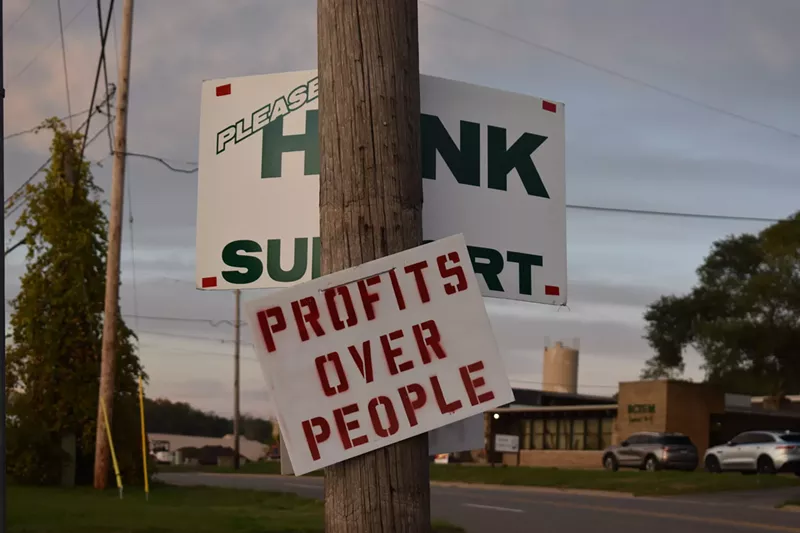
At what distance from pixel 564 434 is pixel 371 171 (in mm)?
51484

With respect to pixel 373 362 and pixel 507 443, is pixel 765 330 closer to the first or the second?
pixel 507 443

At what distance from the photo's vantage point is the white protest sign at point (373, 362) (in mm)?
3039

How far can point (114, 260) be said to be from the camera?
2273cm

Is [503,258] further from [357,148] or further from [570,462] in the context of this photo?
[570,462]

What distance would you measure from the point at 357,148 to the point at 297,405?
2.56 ft

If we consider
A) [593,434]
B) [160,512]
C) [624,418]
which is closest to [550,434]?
[593,434]

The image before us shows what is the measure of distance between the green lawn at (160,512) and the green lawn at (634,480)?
4.52 metres

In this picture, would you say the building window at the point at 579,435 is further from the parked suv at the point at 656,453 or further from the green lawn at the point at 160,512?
the green lawn at the point at 160,512

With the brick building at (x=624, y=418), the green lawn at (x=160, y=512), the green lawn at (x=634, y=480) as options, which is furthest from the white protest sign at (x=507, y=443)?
the green lawn at (x=160, y=512)

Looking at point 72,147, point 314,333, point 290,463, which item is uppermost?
point 72,147

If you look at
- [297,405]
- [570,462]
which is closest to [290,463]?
[297,405]

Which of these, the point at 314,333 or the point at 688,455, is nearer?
the point at 314,333

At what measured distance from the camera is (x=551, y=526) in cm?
1822

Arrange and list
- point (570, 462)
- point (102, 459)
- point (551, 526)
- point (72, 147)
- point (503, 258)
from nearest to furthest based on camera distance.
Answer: point (503, 258), point (551, 526), point (102, 459), point (72, 147), point (570, 462)
